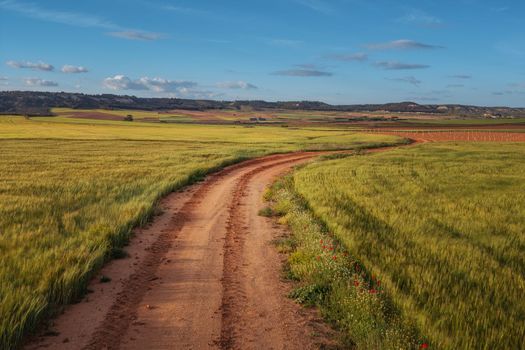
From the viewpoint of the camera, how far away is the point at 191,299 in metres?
6.87

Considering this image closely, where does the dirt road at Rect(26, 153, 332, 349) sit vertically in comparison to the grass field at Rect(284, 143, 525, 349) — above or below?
below

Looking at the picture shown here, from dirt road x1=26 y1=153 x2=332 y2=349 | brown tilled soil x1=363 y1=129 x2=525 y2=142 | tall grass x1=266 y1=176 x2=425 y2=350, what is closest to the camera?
tall grass x1=266 y1=176 x2=425 y2=350

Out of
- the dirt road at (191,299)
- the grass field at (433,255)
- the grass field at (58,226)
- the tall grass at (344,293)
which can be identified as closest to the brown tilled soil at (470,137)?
the grass field at (433,255)

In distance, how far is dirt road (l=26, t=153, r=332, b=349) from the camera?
18.4 ft

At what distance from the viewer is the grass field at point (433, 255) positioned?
18.6 feet

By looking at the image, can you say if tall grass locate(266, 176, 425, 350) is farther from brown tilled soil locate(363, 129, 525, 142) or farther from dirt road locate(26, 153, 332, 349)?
brown tilled soil locate(363, 129, 525, 142)

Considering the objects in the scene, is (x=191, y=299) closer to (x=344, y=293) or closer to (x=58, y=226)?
(x=344, y=293)

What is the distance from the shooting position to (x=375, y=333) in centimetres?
536

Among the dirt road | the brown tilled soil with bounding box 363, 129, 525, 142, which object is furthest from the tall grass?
the brown tilled soil with bounding box 363, 129, 525, 142

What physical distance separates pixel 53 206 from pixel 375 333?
11.6 m

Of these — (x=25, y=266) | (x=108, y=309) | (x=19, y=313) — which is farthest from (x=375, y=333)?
(x=25, y=266)

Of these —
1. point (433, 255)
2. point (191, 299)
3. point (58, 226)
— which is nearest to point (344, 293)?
point (191, 299)

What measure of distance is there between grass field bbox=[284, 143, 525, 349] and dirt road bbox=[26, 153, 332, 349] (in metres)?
0.92

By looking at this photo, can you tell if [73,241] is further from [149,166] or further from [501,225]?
[149,166]
